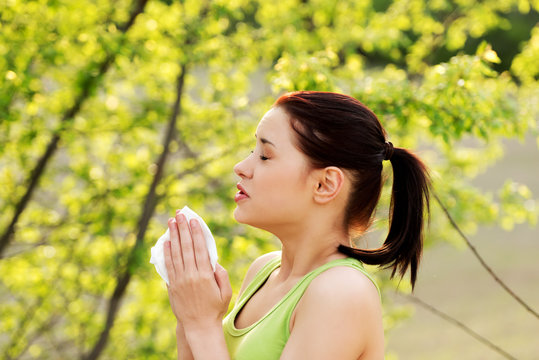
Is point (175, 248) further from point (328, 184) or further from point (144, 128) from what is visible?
point (144, 128)

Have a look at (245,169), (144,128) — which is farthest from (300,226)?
(144,128)

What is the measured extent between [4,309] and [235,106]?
2.29 m

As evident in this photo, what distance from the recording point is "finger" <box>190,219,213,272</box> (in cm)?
143

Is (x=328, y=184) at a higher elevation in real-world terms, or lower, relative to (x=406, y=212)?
higher

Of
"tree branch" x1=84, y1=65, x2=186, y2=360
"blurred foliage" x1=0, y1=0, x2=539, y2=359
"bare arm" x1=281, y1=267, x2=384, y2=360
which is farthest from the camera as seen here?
"tree branch" x1=84, y1=65, x2=186, y2=360

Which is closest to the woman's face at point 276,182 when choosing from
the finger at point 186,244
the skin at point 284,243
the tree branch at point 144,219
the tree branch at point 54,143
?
the skin at point 284,243

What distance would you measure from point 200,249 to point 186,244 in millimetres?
32

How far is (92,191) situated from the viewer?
4.57 metres

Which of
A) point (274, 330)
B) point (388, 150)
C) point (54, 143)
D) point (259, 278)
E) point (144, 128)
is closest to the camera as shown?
point (274, 330)

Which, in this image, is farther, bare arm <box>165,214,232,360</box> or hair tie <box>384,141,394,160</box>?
hair tie <box>384,141,394,160</box>

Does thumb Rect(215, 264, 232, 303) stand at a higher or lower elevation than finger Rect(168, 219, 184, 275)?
lower

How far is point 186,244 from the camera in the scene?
143cm

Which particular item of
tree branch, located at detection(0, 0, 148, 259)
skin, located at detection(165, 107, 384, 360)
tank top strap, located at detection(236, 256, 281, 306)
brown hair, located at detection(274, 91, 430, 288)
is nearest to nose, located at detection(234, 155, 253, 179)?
skin, located at detection(165, 107, 384, 360)

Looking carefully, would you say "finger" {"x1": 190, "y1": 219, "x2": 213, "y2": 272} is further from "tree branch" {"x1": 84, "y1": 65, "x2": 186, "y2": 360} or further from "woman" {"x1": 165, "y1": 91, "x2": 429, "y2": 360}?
"tree branch" {"x1": 84, "y1": 65, "x2": 186, "y2": 360}
